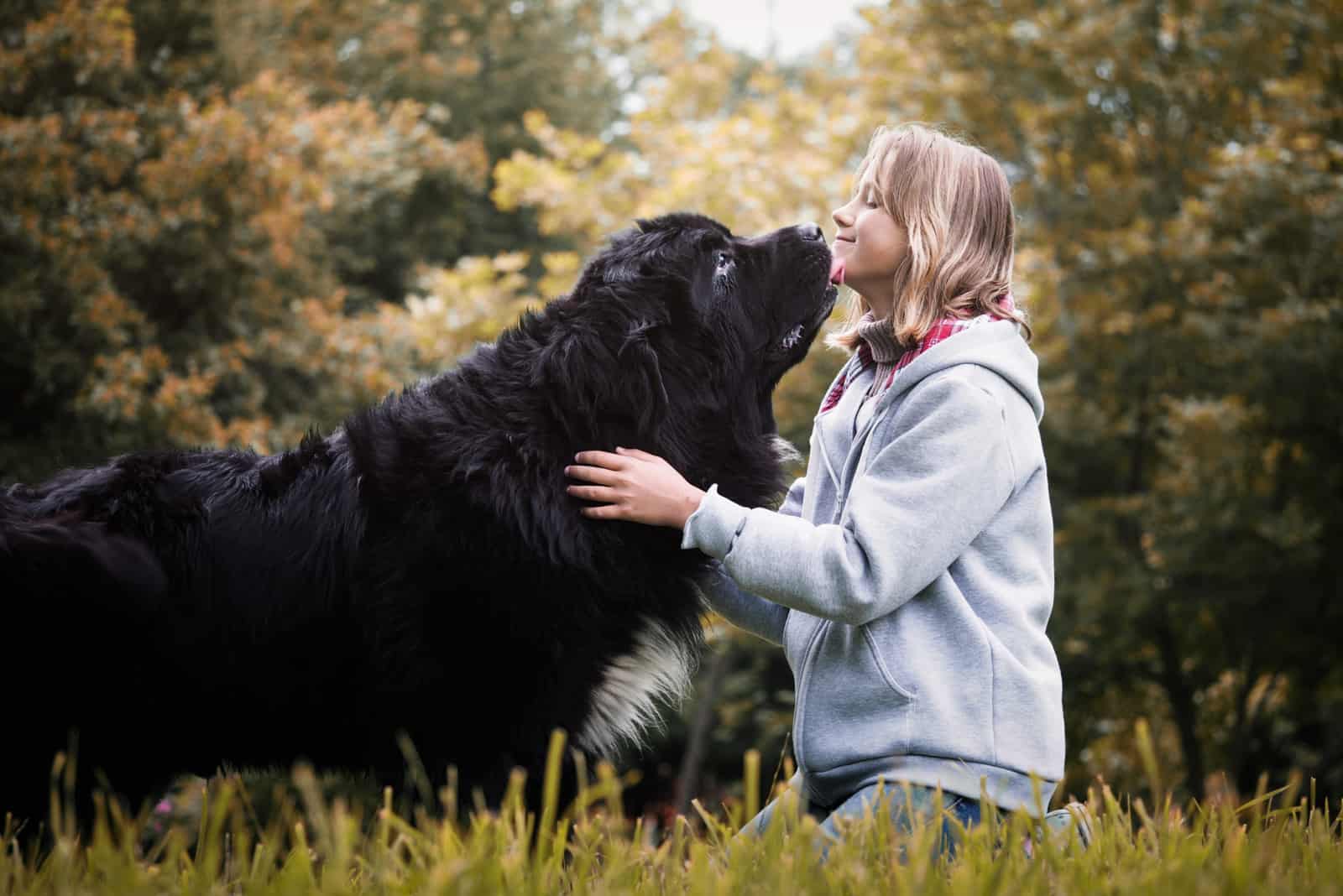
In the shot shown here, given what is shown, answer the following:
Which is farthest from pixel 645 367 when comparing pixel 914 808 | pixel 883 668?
pixel 914 808

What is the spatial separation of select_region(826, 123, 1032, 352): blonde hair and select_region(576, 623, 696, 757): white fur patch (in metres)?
0.92

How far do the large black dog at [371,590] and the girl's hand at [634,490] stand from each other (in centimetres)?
6

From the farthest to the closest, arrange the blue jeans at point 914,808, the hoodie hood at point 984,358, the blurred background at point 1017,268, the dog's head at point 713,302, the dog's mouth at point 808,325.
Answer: the blurred background at point 1017,268 < the dog's mouth at point 808,325 < the dog's head at point 713,302 < the hoodie hood at point 984,358 < the blue jeans at point 914,808

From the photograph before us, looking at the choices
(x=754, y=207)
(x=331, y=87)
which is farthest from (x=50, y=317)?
→ (x=331, y=87)

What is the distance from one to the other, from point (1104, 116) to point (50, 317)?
8.88 m

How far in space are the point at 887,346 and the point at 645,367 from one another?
57cm

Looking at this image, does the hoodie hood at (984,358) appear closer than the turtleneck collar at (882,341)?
Yes

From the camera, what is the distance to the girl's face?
2.73 m

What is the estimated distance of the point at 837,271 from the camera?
2.86m

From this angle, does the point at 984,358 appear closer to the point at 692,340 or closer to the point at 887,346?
the point at 887,346

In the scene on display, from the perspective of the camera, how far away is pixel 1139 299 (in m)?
10.4

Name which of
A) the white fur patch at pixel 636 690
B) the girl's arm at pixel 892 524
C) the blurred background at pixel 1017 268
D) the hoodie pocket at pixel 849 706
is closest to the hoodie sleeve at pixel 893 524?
the girl's arm at pixel 892 524

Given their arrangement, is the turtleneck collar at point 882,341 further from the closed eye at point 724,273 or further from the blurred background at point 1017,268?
the blurred background at point 1017,268

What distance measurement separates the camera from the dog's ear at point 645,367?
9.05 feet
